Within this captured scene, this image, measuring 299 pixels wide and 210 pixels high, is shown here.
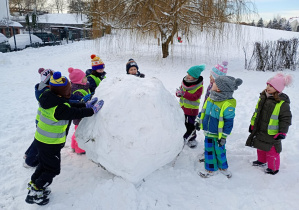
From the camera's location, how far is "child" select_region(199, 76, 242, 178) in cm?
292

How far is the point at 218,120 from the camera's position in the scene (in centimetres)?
302

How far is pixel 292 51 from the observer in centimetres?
1014

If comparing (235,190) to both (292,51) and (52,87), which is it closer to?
(52,87)

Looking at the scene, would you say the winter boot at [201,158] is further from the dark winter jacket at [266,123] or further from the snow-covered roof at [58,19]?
the snow-covered roof at [58,19]

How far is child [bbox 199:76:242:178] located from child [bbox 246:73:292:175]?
1.58 feet

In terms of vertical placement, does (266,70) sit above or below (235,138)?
above

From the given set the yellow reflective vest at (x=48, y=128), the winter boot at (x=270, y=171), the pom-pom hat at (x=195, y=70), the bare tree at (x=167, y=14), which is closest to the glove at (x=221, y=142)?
the winter boot at (x=270, y=171)

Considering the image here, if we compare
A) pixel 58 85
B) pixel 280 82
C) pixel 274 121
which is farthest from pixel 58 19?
pixel 274 121

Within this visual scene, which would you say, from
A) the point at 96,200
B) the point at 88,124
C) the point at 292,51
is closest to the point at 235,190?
the point at 96,200

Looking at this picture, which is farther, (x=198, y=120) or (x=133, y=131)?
(x=198, y=120)

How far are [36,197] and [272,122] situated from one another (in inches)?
119

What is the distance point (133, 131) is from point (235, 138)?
2.56 metres

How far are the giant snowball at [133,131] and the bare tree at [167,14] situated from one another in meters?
7.31

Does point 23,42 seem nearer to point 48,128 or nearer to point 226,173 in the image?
point 48,128
